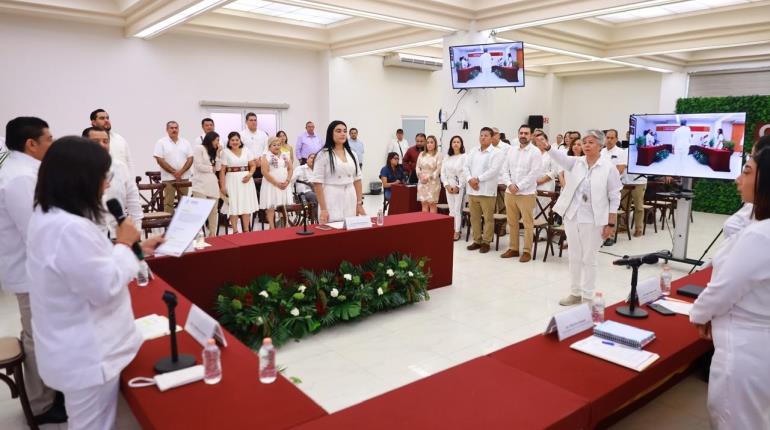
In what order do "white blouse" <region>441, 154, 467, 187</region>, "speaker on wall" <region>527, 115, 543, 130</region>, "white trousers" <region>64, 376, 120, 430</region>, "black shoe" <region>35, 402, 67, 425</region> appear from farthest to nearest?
"speaker on wall" <region>527, 115, 543, 130</region>
"white blouse" <region>441, 154, 467, 187</region>
"black shoe" <region>35, 402, 67, 425</region>
"white trousers" <region>64, 376, 120, 430</region>

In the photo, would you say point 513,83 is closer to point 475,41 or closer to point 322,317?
point 475,41

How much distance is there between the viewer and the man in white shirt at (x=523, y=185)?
6289 millimetres

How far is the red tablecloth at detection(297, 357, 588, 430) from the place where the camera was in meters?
1.60

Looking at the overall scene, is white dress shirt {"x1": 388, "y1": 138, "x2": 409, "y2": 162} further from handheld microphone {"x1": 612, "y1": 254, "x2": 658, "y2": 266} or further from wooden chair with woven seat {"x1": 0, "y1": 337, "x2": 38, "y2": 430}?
wooden chair with woven seat {"x1": 0, "y1": 337, "x2": 38, "y2": 430}

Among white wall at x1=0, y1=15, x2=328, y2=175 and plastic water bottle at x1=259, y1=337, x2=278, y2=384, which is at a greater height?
white wall at x1=0, y1=15, x2=328, y2=175

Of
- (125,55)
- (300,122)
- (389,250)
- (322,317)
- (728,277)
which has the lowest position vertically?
(322,317)

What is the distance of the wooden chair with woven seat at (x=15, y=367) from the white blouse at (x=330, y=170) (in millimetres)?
2789

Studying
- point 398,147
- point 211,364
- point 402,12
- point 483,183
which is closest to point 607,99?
point 398,147

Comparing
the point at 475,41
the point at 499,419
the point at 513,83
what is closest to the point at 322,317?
the point at 499,419

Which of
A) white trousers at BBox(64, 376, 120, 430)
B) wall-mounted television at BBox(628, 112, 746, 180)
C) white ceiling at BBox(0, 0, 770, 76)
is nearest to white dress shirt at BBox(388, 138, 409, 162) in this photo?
white ceiling at BBox(0, 0, 770, 76)

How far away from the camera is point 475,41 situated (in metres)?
8.22

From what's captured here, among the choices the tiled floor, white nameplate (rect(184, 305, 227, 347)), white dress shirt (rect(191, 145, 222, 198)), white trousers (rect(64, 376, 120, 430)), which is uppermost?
white dress shirt (rect(191, 145, 222, 198))

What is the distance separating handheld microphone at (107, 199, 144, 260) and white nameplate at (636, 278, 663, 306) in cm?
236

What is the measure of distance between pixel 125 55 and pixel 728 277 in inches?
381
